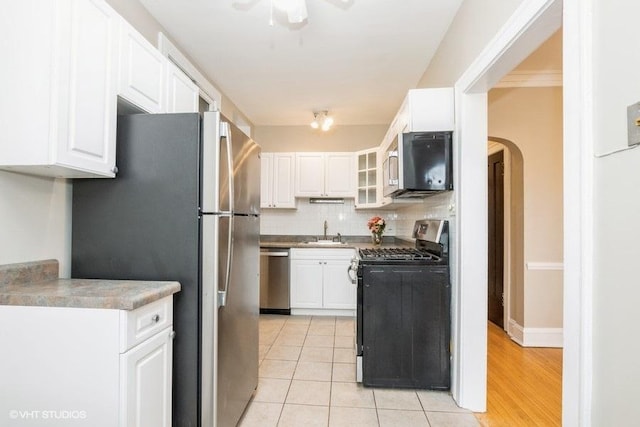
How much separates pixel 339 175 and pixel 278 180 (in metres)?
0.87

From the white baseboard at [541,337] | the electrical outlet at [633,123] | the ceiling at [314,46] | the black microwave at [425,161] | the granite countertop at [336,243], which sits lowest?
the white baseboard at [541,337]

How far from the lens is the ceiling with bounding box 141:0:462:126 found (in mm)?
2264

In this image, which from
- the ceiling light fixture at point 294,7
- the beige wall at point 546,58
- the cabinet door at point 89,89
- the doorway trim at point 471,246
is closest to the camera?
the cabinet door at point 89,89

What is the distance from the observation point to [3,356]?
123 cm

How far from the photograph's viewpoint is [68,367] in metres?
1.21

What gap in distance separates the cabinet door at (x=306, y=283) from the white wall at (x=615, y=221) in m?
3.26

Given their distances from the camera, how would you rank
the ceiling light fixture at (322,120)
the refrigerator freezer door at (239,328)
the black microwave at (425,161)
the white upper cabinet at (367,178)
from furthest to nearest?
the ceiling light fixture at (322,120) → the white upper cabinet at (367,178) → the black microwave at (425,161) → the refrigerator freezer door at (239,328)

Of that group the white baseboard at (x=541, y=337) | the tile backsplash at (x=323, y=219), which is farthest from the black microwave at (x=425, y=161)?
the tile backsplash at (x=323, y=219)

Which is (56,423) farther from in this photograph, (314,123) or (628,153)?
(314,123)

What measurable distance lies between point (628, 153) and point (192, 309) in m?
1.74

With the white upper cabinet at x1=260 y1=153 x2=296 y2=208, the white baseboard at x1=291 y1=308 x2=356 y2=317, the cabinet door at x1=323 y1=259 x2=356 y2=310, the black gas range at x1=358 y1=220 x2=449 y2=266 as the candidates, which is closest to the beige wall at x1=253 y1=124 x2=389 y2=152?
the white upper cabinet at x1=260 y1=153 x2=296 y2=208

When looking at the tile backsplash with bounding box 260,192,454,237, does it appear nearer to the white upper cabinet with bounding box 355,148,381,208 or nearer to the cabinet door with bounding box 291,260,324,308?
the white upper cabinet with bounding box 355,148,381,208

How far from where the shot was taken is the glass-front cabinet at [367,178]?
4.22 metres

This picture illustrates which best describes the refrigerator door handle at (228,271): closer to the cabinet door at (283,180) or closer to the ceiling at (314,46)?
the ceiling at (314,46)
